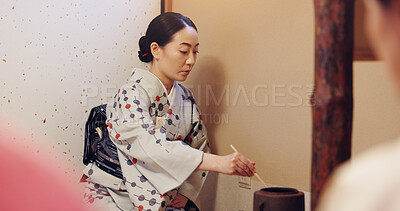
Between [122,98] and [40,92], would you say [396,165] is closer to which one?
[122,98]

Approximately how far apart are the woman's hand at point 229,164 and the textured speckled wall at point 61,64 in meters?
0.93

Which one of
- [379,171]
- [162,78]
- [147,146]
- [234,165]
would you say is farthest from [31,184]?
[379,171]

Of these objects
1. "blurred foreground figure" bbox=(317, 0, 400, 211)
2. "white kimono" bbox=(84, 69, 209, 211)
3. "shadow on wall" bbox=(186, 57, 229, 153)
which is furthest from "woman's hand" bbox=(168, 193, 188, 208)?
"blurred foreground figure" bbox=(317, 0, 400, 211)

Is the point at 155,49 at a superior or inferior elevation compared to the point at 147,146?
superior

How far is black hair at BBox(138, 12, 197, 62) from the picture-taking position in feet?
7.30

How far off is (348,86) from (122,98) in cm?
135

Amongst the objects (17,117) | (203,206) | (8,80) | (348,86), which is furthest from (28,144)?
(348,86)

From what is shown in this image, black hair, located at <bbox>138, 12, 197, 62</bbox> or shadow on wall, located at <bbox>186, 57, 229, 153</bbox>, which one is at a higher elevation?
black hair, located at <bbox>138, 12, 197, 62</bbox>

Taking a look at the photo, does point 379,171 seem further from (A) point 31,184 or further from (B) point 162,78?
(A) point 31,184

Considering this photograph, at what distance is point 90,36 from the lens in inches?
101

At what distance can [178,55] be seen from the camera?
2.22 metres

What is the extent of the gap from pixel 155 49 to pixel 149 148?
539 mm

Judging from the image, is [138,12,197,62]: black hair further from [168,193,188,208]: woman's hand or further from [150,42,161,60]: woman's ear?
[168,193,188,208]: woman's hand

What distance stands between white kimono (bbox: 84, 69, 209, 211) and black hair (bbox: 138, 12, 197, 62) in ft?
0.47
